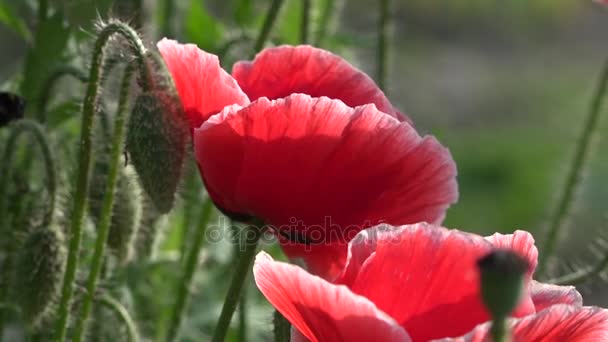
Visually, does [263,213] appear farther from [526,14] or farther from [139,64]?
[526,14]

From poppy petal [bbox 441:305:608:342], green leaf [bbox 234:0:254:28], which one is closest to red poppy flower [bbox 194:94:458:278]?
poppy petal [bbox 441:305:608:342]

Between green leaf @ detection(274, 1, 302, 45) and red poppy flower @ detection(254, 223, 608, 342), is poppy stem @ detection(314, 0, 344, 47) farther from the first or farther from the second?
red poppy flower @ detection(254, 223, 608, 342)

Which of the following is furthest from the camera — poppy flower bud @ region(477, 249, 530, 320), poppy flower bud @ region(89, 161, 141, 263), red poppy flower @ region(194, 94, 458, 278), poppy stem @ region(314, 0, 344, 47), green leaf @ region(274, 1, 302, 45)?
green leaf @ region(274, 1, 302, 45)

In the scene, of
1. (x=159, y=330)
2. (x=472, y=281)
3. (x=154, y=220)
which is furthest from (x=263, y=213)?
(x=159, y=330)

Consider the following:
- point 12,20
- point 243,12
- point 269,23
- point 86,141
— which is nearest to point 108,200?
point 86,141

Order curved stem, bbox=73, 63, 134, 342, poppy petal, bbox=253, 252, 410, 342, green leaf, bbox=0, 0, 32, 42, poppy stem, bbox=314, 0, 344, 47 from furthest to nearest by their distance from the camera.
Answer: poppy stem, bbox=314, 0, 344, 47 → green leaf, bbox=0, 0, 32, 42 → curved stem, bbox=73, 63, 134, 342 → poppy petal, bbox=253, 252, 410, 342

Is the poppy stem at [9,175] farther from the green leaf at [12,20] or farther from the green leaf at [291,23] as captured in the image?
the green leaf at [291,23]

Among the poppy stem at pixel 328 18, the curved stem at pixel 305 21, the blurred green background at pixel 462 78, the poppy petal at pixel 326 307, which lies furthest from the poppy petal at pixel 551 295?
the poppy stem at pixel 328 18
